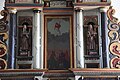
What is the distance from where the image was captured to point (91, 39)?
12.2m

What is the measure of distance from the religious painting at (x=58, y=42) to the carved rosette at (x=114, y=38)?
1267 mm

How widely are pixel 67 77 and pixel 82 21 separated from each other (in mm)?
1841

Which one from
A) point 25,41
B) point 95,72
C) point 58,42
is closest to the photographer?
point 95,72

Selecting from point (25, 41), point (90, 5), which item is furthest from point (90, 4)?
point (25, 41)

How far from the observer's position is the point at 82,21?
12352mm

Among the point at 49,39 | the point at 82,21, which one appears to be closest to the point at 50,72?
the point at 49,39

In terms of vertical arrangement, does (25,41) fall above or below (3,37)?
below

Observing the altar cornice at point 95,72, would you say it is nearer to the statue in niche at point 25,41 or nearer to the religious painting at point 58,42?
the religious painting at point 58,42

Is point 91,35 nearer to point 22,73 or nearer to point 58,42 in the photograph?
point 58,42

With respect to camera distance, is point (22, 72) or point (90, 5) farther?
point (90, 5)

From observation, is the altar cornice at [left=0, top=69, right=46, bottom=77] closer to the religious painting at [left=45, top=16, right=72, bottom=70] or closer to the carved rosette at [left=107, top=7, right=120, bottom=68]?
the religious painting at [left=45, top=16, right=72, bottom=70]

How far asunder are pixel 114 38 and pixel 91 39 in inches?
28.2

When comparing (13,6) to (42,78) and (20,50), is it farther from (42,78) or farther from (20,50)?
(42,78)

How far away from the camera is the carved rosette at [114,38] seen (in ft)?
39.4
